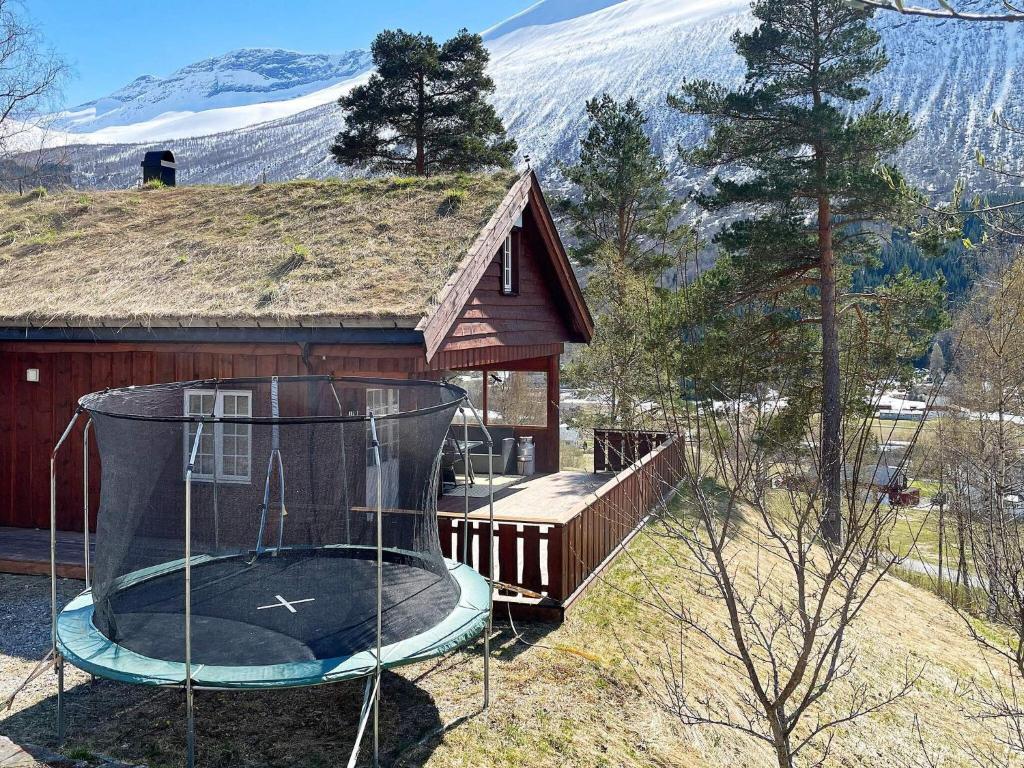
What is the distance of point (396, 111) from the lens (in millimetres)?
29422

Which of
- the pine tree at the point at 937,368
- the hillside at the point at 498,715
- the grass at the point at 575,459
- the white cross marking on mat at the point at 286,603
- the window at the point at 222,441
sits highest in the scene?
the pine tree at the point at 937,368

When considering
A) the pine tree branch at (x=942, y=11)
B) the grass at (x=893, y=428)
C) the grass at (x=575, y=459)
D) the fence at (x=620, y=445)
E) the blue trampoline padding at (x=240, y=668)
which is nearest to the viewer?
Answer: the pine tree branch at (x=942, y=11)

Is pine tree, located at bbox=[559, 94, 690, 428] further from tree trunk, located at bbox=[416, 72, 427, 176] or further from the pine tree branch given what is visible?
the pine tree branch

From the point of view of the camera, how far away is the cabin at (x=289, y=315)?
870cm

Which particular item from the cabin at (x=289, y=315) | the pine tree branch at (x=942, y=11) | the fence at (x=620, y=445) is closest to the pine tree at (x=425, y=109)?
the cabin at (x=289, y=315)

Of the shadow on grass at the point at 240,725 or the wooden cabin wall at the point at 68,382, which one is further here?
the wooden cabin wall at the point at 68,382

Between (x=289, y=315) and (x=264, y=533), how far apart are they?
9.82 feet

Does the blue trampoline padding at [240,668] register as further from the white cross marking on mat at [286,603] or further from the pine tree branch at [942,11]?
the pine tree branch at [942,11]

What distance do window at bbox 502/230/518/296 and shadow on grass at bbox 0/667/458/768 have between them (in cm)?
752

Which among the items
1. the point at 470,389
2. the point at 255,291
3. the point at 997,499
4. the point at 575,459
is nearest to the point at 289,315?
the point at 255,291

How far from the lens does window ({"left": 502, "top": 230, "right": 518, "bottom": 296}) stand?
12539mm

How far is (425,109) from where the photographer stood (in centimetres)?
2961

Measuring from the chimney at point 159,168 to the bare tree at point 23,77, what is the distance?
21.7 ft

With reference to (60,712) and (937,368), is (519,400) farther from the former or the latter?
(60,712)
